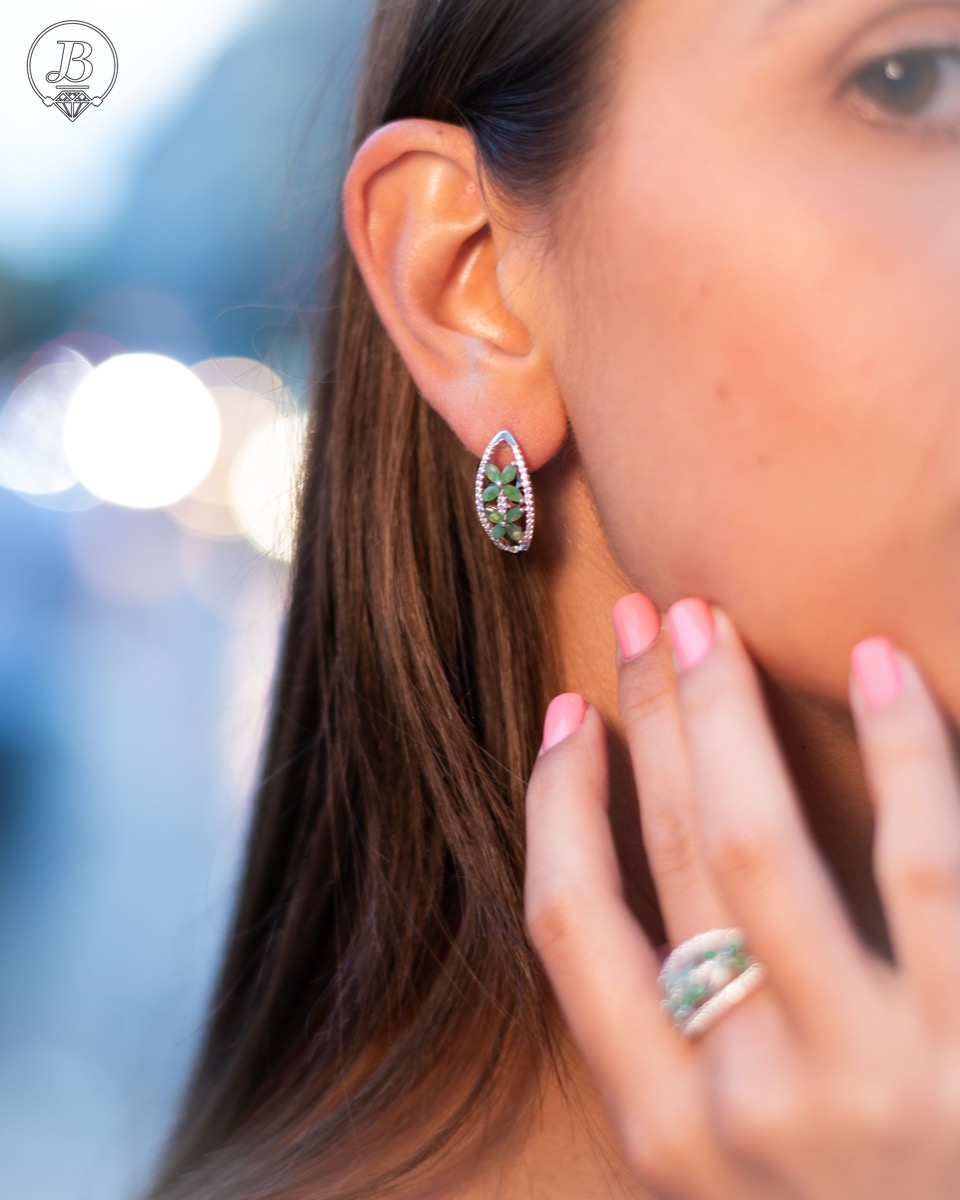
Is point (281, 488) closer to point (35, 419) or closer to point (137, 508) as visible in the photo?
point (35, 419)

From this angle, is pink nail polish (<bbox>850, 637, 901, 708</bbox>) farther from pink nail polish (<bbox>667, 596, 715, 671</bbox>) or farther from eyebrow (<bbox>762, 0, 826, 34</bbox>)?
eyebrow (<bbox>762, 0, 826, 34</bbox>)

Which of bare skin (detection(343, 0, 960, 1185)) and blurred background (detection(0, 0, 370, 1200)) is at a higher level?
blurred background (detection(0, 0, 370, 1200))

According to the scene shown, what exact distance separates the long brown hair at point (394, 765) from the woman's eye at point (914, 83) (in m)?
0.26

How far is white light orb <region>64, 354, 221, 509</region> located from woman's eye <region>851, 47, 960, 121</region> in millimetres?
4254

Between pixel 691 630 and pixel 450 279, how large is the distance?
51cm

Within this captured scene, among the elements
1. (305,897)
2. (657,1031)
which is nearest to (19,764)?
(305,897)

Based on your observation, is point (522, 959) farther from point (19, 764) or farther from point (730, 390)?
point (19, 764)

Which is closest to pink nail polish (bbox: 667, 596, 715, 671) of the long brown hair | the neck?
the neck

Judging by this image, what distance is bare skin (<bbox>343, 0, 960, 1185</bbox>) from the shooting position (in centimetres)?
94

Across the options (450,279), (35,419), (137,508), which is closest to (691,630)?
(450,279)

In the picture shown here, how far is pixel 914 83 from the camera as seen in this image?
0.97 meters

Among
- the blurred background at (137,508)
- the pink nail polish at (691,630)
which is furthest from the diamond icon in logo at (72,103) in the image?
the pink nail polish at (691,630)

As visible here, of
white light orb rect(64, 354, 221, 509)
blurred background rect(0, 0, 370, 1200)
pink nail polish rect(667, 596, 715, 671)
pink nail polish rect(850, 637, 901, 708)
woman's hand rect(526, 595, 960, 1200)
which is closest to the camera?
woman's hand rect(526, 595, 960, 1200)

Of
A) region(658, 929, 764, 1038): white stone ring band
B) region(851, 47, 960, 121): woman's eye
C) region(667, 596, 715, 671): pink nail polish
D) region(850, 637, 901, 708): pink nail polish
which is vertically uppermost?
region(851, 47, 960, 121): woman's eye
